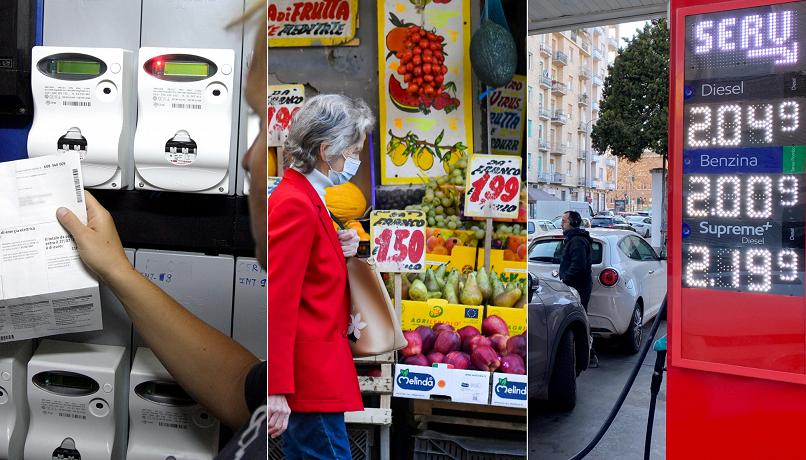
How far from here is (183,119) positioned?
161 cm

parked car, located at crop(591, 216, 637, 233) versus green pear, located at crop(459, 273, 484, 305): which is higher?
parked car, located at crop(591, 216, 637, 233)

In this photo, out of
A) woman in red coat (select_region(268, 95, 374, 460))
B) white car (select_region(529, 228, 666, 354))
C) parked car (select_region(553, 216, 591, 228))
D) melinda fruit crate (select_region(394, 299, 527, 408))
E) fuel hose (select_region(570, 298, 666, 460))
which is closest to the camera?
woman in red coat (select_region(268, 95, 374, 460))

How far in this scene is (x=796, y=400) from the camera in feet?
6.44

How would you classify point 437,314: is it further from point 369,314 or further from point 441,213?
point 441,213

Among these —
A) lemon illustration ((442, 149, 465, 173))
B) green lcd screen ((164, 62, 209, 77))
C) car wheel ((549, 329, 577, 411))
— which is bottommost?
car wheel ((549, 329, 577, 411))

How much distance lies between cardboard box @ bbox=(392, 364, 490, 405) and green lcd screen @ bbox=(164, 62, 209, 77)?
121cm

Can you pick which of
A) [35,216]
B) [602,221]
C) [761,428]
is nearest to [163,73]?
[35,216]

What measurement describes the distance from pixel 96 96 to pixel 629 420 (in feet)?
9.80

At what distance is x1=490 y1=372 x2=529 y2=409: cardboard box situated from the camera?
7.42ft

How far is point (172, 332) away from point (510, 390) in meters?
1.16

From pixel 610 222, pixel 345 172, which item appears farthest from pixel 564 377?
pixel 345 172

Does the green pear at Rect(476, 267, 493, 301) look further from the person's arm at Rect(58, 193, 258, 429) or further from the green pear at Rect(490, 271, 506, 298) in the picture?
the person's arm at Rect(58, 193, 258, 429)

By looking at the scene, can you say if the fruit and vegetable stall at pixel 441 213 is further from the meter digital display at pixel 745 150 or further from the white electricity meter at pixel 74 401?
the white electricity meter at pixel 74 401

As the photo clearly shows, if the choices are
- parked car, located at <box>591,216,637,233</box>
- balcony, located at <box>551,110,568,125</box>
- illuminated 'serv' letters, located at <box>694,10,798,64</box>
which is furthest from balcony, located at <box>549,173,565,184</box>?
illuminated 'serv' letters, located at <box>694,10,798,64</box>
